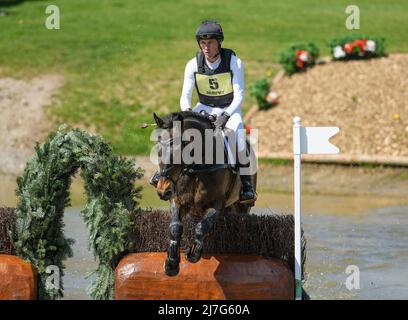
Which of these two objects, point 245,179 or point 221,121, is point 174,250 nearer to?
point 221,121

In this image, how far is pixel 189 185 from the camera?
31.0 feet

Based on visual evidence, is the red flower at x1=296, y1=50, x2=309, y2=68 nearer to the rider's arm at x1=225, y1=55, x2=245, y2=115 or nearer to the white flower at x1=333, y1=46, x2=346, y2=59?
the white flower at x1=333, y1=46, x2=346, y2=59

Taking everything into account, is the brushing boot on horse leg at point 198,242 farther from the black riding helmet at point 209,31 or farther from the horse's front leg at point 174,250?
the black riding helmet at point 209,31

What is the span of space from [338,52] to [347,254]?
35.1ft

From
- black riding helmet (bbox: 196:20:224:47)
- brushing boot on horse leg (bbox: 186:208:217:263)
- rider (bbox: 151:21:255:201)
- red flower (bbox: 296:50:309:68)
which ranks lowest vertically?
brushing boot on horse leg (bbox: 186:208:217:263)

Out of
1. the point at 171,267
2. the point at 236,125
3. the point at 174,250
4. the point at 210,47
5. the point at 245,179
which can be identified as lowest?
the point at 171,267

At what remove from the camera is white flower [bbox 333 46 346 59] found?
959 inches

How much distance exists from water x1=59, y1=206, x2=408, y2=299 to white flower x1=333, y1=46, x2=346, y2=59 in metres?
7.01

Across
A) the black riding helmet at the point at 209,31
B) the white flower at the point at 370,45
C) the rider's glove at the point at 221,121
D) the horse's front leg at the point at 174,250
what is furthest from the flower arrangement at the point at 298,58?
the horse's front leg at the point at 174,250

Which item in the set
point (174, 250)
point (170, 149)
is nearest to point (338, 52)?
point (174, 250)

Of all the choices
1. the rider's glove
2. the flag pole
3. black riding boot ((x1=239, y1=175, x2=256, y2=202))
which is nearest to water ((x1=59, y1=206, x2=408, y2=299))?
black riding boot ((x1=239, y1=175, x2=256, y2=202))

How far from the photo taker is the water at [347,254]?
1230 cm

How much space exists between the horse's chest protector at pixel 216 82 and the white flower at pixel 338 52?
14218 millimetres

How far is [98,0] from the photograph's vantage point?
117ft
